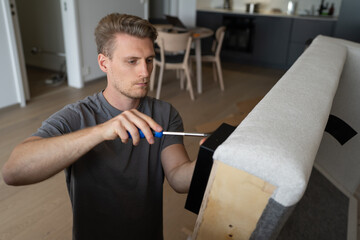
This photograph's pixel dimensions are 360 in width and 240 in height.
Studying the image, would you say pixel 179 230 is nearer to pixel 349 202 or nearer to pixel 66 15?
pixel 349 202

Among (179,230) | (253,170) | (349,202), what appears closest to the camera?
(253,170)

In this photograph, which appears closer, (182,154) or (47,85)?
(182,154)

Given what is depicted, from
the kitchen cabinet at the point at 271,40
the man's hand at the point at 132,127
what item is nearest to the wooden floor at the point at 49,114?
the kitchen cabinet at the point at 271,40

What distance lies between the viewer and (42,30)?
445 cm

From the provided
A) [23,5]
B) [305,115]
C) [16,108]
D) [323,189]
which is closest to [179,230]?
[323,189]

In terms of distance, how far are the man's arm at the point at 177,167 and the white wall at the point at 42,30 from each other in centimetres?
383

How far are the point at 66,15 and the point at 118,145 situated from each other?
3230 mm

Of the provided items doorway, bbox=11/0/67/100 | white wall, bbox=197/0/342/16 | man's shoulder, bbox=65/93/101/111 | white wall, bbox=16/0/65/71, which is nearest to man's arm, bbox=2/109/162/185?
man's shoulder, bbox=65/93/101/111

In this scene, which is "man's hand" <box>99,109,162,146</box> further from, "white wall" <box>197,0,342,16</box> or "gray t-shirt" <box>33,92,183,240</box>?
"white wall" <box>197,0,342,16</box>

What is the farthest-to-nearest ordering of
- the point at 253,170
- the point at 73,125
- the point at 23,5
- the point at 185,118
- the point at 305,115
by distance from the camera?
the point at 23,5 → the point at 185,118 → the point at 73,125 → the point at 305,115 → the point at 253,170

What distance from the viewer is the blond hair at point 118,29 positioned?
99cm

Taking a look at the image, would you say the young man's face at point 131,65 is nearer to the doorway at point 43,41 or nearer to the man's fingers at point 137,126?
the man's fingers at point 137,126

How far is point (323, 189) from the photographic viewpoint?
1.42 metres

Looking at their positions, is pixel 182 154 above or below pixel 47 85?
above
